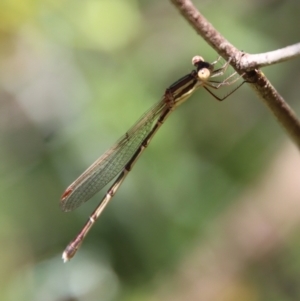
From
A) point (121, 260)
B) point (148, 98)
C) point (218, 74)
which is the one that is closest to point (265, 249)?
point (121, 260)

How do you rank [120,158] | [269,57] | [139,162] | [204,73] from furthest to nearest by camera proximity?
[139,162], [120,158], [204,73], [269,57]

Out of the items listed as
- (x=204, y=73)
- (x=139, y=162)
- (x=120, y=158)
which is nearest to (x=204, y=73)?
(x=204, y=73)

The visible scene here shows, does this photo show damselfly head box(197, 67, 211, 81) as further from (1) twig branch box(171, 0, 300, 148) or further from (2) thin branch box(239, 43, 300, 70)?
(2) thin branch box(239, 43, 300, 70)

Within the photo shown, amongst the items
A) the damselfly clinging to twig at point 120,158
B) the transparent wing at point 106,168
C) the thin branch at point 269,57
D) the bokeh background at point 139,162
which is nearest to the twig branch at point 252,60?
the thin branch at point 269,57

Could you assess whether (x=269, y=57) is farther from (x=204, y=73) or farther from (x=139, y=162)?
(x=139, y=162)

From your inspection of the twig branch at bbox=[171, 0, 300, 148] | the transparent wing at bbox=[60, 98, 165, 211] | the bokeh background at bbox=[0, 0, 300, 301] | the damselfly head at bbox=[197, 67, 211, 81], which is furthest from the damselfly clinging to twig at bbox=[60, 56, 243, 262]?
the twig branch at bbox=[171, 0, 300, 148]
